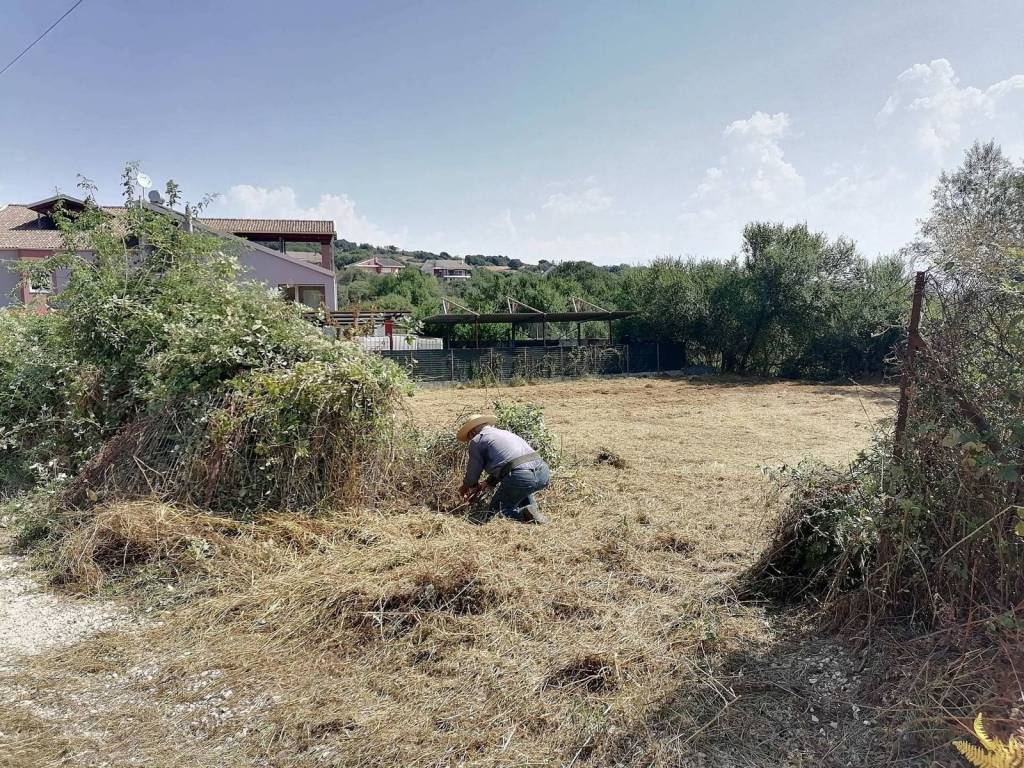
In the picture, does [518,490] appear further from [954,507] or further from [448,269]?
[448,269]

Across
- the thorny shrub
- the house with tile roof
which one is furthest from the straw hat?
the house with tile roof

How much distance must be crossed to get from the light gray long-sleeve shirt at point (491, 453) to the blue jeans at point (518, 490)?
0.25 feet

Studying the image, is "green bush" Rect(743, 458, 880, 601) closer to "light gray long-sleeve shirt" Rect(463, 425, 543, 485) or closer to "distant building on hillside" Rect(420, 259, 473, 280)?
"light gray long-sleeve shirt" Rect(463, 425, 543, 485)

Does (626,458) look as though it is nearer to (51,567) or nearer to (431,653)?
(431,653)

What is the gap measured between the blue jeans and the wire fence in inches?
536

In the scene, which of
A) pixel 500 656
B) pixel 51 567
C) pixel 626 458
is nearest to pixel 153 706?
pixel 500 656

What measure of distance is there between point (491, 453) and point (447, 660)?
2.37m

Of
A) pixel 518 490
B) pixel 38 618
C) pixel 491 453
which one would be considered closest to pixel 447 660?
pixel 518 490

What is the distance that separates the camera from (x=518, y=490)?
527 cm

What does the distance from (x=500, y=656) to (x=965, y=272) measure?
9.53 feet

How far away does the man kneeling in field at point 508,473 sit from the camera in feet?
17.2

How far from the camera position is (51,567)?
448 cm

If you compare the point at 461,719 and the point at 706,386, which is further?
the point at 706,386

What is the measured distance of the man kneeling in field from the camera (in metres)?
5.25
